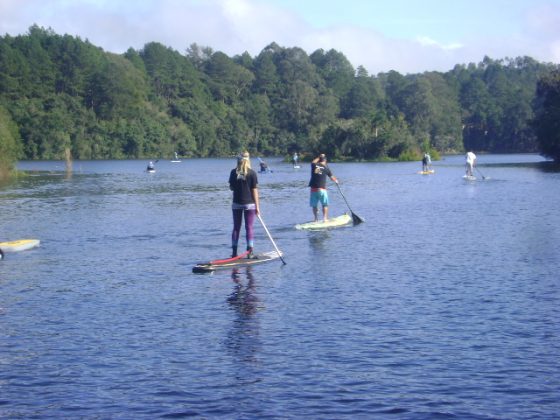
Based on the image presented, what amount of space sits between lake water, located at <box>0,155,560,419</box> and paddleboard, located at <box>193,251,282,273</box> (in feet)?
0.76

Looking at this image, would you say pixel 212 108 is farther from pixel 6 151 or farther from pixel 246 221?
pixel 246 221

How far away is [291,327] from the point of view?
13.1 metres

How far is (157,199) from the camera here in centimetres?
4428

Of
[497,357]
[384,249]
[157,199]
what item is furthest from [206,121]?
[497,357]

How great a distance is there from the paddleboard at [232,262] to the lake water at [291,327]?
23cm

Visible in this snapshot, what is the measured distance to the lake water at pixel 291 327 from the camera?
984 centimetres

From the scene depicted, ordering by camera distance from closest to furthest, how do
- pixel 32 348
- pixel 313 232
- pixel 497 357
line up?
pixel 497 357 → pixel 32 348 → pixel 313 232

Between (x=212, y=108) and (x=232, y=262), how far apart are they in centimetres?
16102

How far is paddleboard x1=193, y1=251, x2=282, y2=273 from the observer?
18297 millimetres

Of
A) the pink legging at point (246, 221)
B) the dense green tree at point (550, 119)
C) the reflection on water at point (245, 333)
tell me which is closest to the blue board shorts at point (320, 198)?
the pink legging at point (246, 221)

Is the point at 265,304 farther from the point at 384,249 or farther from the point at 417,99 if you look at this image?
the point at 417,99

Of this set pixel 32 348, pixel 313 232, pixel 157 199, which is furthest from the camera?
pixel 157 199

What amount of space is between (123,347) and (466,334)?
4.97m

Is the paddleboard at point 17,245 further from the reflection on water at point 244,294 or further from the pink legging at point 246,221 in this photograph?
the reflection on water at point 244,294
